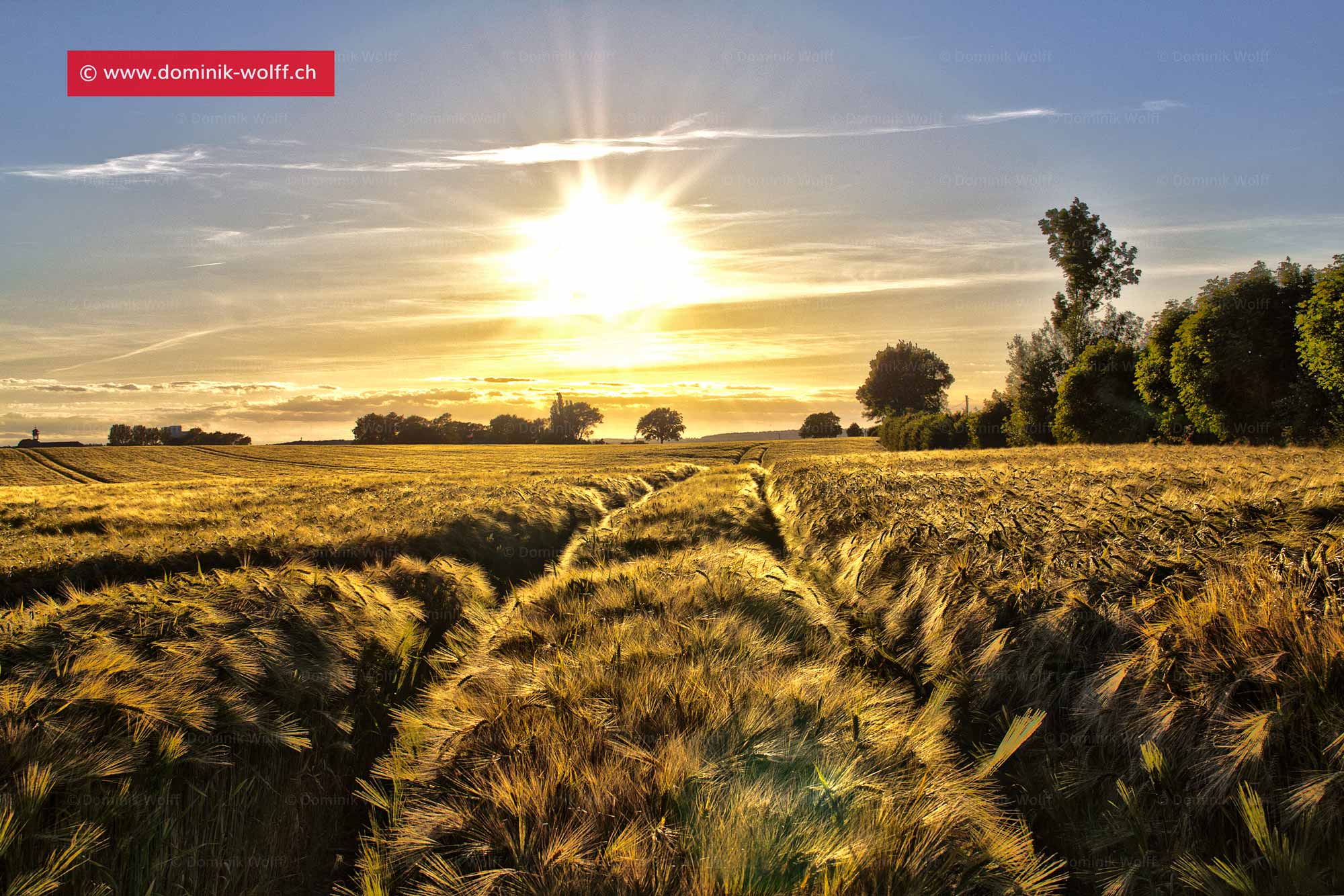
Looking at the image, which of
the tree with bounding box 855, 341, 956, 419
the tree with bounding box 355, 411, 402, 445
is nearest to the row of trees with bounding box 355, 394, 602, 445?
the tree with bounding box 355, 411, 402, 445

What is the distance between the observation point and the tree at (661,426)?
440 feet

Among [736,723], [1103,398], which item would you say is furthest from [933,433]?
[736,723]

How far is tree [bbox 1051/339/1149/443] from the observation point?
134ft

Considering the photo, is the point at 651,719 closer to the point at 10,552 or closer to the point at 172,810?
the point at 172,810

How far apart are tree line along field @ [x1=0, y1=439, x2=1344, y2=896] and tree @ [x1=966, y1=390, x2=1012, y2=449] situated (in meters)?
53.7

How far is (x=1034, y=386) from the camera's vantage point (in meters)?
53.6

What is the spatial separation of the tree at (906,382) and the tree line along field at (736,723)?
84.7 metres

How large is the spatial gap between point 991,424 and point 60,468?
86379 mm

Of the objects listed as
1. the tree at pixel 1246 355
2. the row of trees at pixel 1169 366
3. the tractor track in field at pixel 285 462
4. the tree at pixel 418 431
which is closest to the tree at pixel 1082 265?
the row of trees at pixel 1169 366

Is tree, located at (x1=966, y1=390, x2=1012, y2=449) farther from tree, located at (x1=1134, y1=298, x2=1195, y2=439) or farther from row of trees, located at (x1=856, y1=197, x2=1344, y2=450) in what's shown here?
tree, located at (x1=1134, y1=298, x2=1195, y2=439)

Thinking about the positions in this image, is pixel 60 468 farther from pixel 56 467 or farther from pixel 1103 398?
pixel 1103 398

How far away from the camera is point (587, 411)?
145 metres

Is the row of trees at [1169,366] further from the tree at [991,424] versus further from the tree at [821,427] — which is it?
the tree at [821,427]

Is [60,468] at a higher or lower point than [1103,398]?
A: lower
